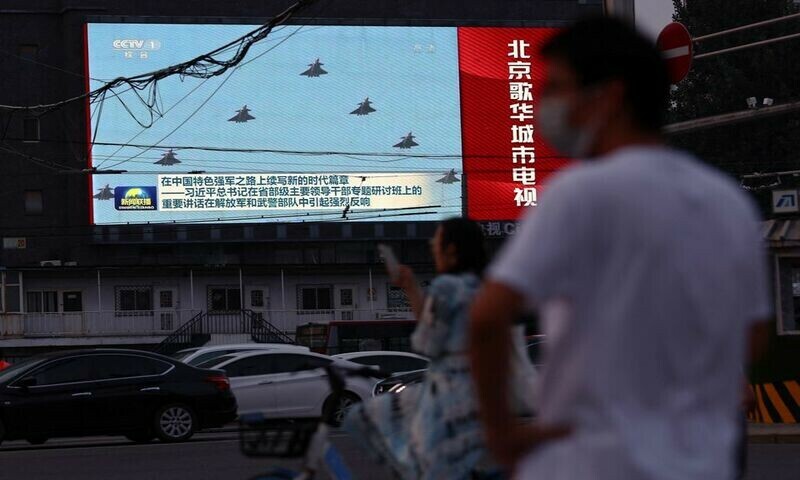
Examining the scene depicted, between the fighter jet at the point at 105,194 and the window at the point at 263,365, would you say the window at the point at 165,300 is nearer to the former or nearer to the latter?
the fighter jet at the point at 105,194

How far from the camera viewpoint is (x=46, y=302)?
61.4 m

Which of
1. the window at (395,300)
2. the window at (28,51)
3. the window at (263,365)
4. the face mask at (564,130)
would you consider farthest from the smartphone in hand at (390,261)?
the window at (395,300)

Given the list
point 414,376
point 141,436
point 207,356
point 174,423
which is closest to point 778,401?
point 414,376

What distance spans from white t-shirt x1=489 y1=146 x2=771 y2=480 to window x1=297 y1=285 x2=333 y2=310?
6137 cm

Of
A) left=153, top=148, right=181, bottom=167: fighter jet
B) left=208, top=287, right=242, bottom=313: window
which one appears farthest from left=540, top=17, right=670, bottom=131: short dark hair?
left=208, top=287, right=242, bottom=313: window

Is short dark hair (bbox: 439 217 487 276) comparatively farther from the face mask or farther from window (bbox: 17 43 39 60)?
window (bbox: 17 43 39 60)

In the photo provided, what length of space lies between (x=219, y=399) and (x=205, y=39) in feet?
132

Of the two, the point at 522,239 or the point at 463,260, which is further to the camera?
the point at 463,260

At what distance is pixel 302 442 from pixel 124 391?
49.0 feet

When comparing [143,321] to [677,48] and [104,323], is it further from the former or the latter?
[677,48]

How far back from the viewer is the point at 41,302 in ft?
201

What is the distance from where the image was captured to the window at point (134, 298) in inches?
2431

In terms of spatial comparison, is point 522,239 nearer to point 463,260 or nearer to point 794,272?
point 463,260

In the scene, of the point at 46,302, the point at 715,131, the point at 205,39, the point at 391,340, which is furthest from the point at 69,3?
the point at 715,131
